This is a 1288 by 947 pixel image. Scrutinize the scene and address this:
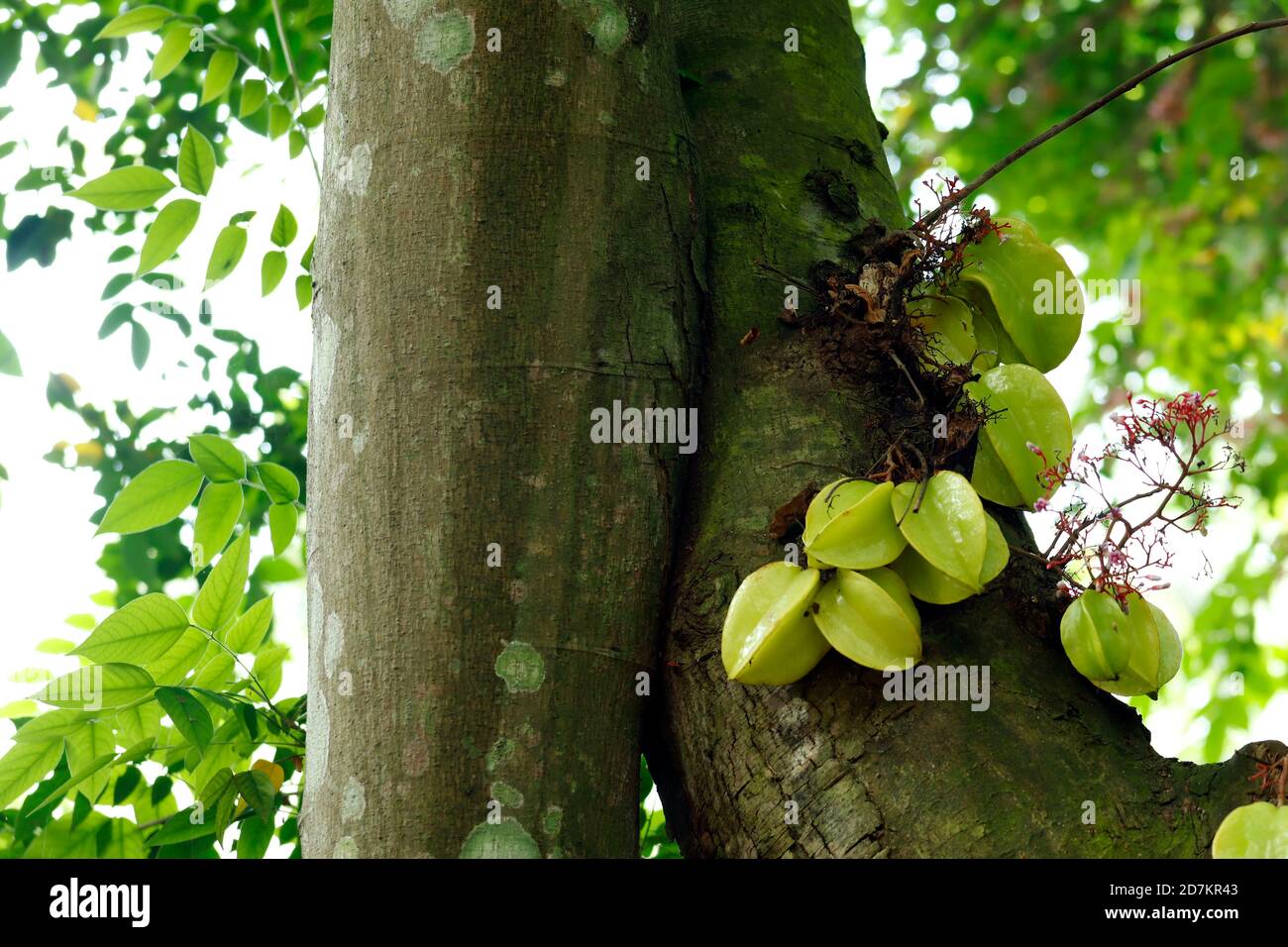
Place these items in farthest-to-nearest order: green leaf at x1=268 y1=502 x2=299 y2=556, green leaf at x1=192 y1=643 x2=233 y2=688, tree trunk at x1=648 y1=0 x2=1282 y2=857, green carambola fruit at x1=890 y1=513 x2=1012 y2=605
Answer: green leaf at x1=268 y1=502 x2=299 y2=556
green leaf at x1=192 y1=643 x2=233 y2=688
green carambola fruit at x1=890 y1=513 x2=1012 y2=605
tree trunk at x1=648 y1=0 x2=1282 y2=857

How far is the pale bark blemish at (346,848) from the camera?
1261mm

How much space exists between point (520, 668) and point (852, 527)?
1.33 feet

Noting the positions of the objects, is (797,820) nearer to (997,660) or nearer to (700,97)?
(997,660)

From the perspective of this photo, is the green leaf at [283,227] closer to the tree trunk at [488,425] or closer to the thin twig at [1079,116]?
the tree trunk at [488,425]

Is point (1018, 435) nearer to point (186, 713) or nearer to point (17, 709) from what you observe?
point (186, 713)

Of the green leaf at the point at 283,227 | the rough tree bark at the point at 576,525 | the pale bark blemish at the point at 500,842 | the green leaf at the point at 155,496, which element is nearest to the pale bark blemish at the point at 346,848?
the rough tree bark at the point at 576,525

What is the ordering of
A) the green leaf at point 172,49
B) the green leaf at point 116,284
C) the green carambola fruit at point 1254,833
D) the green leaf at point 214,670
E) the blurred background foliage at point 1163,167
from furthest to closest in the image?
the blurred background foliage at point 1163,167 → the green leaf at point 116,284 → the green leaf at point 172,49 → the green leaf at point 214,670 → the green carambola fruit at point 1254,833

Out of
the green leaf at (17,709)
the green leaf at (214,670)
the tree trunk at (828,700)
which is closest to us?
the tree trunk at (828,700)

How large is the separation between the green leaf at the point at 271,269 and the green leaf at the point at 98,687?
0.86m

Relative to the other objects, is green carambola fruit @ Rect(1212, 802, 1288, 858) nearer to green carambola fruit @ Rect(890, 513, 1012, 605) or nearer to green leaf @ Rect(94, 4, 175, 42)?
green carambola fruit @ Rect(890, 513, 1012, 605)

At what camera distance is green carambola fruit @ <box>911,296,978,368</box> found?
1.59 m

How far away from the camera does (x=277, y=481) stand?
6.05ft

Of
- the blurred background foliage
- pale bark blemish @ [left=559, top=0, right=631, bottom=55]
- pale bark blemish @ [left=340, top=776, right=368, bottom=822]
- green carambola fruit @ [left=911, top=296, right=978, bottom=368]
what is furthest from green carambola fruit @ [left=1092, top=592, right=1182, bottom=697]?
the blurred background foliage

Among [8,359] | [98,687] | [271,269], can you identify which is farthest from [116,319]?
[98,687]
